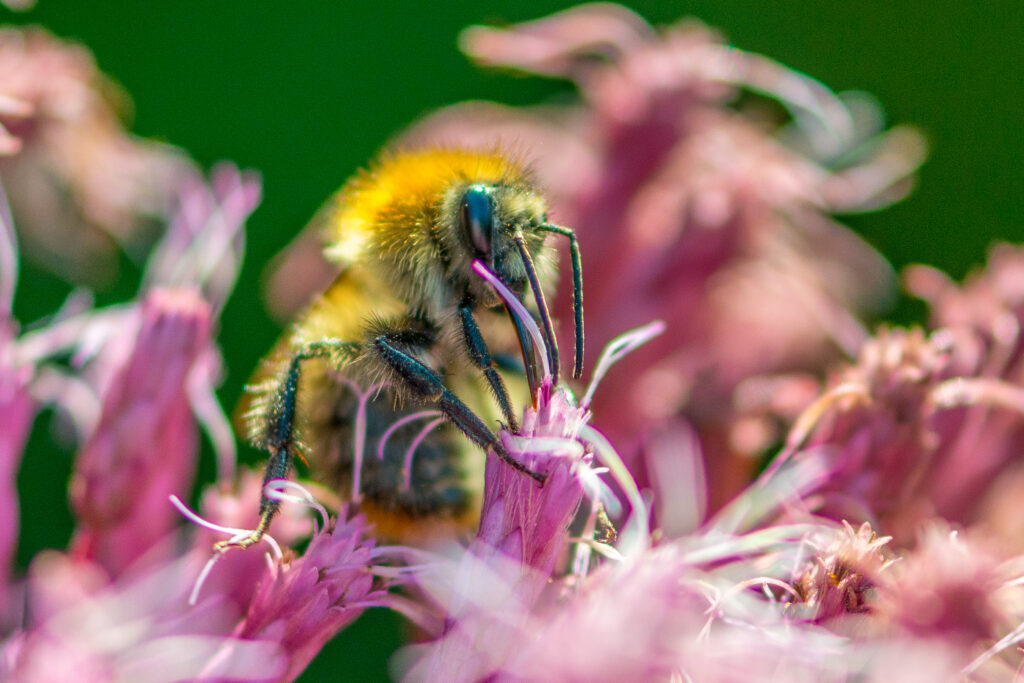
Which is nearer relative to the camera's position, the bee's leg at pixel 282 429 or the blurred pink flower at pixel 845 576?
the blurred pink flower at pixel 845 576

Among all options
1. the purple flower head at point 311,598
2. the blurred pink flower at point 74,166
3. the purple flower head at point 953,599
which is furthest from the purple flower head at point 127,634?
the blurred pink flower at point 74,166

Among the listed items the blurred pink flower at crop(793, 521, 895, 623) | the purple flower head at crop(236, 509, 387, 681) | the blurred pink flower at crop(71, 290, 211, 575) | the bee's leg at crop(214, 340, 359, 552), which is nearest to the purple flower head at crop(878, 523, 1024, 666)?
the blurred pink flower at crop(793, 521, 895, 623)

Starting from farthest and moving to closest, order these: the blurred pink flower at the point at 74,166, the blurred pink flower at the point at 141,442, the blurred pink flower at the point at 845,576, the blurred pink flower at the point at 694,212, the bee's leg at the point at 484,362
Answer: the blurred pink flower at the point at 74,166 < the blurred pink flower at the point at 694,212 < the blurred pink flower at the point at 141,442 < the bee's leg at the point at 484,362 < the blurred pink flower at the point at 845,576

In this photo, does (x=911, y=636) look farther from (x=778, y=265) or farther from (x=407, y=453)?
(x=778, y=265)

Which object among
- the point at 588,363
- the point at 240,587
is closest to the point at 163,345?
the point at 240,587

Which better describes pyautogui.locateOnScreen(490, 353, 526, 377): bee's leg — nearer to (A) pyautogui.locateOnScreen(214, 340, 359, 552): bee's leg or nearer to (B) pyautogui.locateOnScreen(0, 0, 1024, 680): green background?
(A) pyautogui.locateOnScreen(214, 340, 359, 552): bee's leg

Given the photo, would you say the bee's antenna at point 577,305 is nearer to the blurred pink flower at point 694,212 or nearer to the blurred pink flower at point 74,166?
the blurred pink flower at point 694,212

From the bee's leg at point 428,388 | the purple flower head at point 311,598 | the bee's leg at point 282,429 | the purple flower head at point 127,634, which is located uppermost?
the bee's leg at point 428,388

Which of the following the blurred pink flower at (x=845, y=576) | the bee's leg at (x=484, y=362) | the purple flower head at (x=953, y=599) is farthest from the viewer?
the bee's leg at (x=484, y=362)
